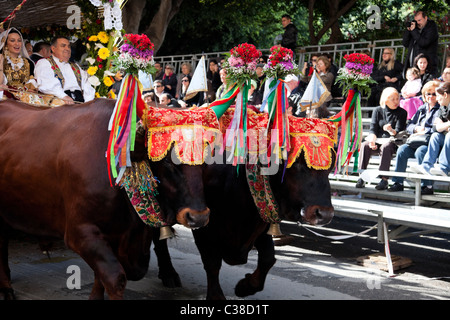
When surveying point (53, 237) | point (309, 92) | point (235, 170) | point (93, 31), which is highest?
point (93, 31)

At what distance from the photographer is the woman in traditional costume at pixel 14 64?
608 cm

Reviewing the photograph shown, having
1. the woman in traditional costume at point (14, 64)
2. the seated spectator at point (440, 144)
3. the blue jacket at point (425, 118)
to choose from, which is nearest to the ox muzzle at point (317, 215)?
the seated spectator at point (440, 144)

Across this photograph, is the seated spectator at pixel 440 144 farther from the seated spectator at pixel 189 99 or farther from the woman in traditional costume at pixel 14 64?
the woman in traditional costume at pixel 14 64

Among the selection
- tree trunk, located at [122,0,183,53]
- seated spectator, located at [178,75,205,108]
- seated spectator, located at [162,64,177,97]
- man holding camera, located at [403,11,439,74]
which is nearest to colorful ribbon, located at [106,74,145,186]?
seated spectator, located at [178,75,205,108]

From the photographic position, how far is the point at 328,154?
4.26 m

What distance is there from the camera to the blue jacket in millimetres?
7409

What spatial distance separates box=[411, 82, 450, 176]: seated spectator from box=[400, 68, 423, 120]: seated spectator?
188 cm

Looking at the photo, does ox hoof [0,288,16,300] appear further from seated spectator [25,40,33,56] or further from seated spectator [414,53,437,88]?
seated spectator [414,53,437,88]

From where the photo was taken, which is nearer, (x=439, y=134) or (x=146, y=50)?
(x=146, y=50)

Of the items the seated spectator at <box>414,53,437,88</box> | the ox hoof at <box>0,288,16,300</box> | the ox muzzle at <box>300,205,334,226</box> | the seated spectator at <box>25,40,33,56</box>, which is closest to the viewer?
the ox muzzle at <box>300,205,334,226</box>

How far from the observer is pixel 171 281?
5273mm
